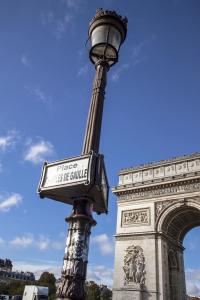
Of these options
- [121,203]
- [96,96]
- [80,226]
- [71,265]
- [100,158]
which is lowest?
[71,265]

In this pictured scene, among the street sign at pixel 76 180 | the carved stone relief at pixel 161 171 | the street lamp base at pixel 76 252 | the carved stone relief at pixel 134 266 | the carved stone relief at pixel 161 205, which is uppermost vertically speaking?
the carved stone relief at pixel 161 171

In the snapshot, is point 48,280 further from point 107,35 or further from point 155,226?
point 107,35

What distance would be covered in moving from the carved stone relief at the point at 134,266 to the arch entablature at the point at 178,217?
209cm

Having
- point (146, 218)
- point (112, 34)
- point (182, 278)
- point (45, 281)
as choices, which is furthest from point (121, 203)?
point (45, 281)

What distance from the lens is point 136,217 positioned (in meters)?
20.9

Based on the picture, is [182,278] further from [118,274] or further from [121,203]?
[121,203]

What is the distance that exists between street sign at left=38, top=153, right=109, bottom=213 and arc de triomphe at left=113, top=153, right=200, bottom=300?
15.5 metres

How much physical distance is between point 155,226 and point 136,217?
5.67ft

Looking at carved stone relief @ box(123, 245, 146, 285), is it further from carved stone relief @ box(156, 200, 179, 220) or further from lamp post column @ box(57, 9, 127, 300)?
lamp post column @ box(57, 9, 127, 300)

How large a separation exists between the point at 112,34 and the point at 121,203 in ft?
57.7

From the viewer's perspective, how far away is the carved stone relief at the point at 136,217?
20.4m

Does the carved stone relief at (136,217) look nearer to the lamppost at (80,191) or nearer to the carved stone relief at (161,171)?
the carved stone relief at (161,171)

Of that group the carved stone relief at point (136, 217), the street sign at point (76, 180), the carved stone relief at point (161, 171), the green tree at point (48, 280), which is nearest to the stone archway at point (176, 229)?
the carved stone relief at point (136, 217)

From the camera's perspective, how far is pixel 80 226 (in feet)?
13.3
